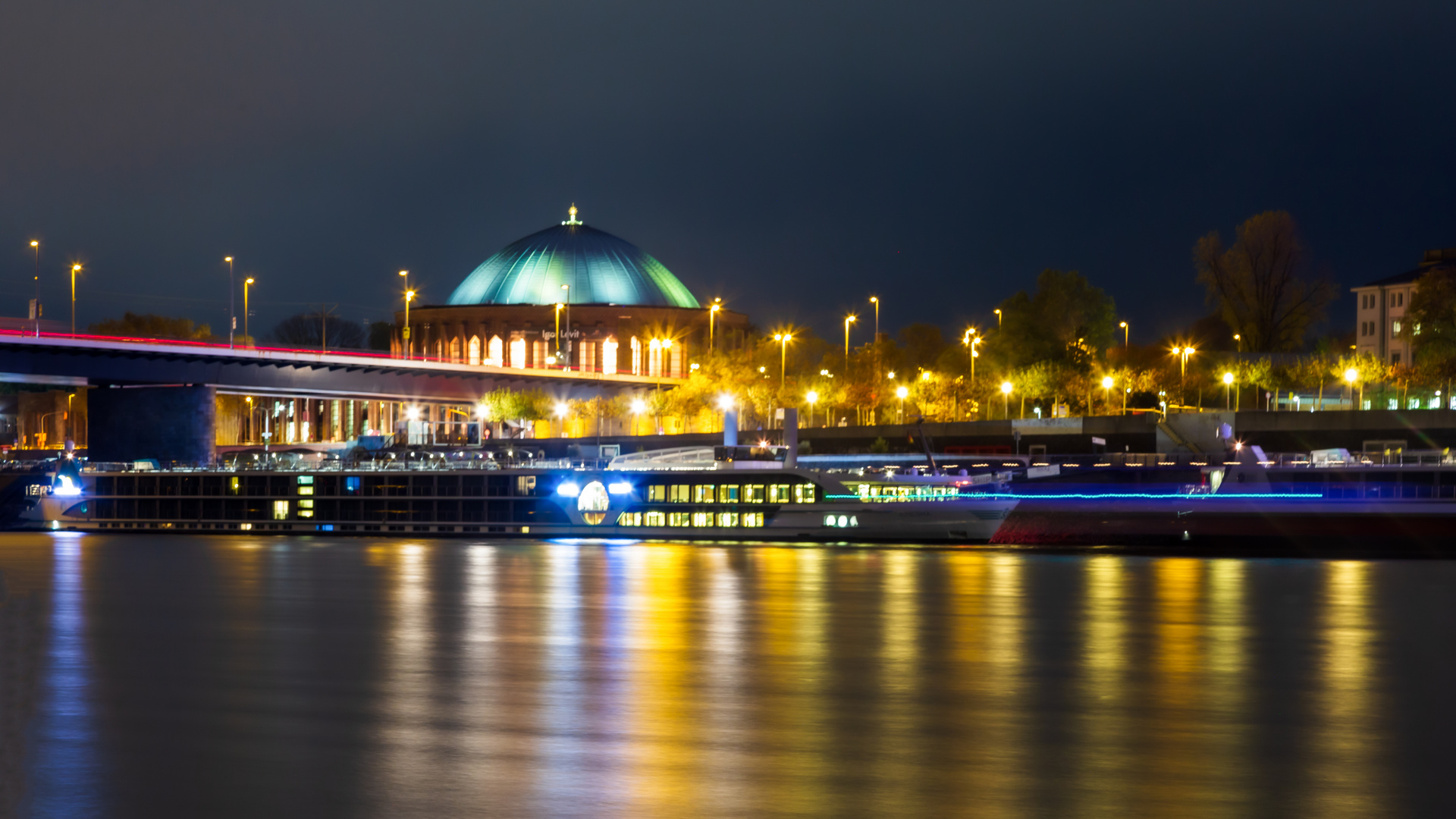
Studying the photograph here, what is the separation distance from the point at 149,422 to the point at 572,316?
7325 cm

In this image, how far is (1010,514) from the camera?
1996 inches

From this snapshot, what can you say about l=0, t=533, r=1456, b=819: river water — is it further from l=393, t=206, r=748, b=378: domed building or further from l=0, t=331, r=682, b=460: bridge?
l=393, t=206, r=748, b=378: domed building

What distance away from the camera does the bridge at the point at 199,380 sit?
76625 millimetres

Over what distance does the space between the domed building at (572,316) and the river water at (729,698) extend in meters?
110

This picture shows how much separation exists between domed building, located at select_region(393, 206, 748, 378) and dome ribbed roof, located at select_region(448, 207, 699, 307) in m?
0.15

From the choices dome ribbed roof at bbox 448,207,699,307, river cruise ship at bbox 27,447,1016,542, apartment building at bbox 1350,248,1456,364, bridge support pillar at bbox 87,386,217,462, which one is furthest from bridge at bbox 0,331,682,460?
apartment building at bbox 1350,248,1456,364

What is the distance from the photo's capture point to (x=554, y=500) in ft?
173

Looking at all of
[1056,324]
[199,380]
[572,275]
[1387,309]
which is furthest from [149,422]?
[1387,309]

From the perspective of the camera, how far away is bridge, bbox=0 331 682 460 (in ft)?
251

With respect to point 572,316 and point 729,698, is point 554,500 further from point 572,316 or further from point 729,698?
point 572,316

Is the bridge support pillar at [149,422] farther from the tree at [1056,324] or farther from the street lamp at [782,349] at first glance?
the tree at [1056,324]

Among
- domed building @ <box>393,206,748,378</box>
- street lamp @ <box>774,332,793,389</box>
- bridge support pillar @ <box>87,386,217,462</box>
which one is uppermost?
domed building @ <box>393,206,748,378</box>

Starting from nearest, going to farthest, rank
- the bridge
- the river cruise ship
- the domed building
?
the river cruise ship → the bridge → the domed building

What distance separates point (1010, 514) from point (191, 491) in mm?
35369
